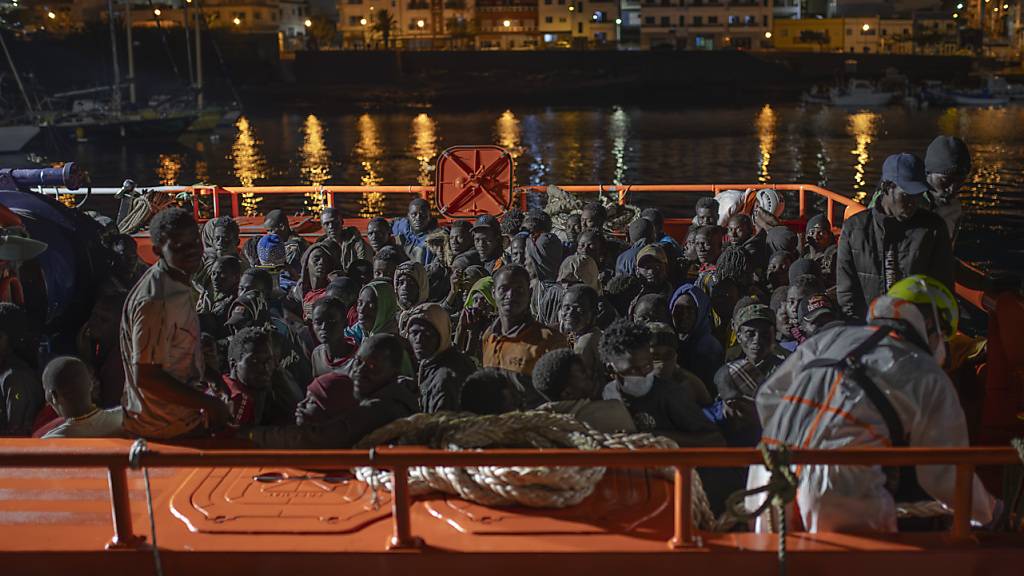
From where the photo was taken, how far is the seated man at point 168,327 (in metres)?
4.26

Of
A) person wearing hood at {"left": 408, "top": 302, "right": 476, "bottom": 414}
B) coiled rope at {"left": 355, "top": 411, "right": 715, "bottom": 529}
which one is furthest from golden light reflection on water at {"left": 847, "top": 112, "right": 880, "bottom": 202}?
coiled rope at {"left": 355, "top": 411, "right": 715, "bottom": 529}

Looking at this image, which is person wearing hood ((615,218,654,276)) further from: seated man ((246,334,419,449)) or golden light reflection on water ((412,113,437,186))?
golden light reflection on water ((412,113,437,186))

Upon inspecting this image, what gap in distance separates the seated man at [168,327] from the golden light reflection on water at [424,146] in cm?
3048

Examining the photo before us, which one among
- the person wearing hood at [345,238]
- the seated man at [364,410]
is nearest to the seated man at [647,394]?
the seated man at [364,410]

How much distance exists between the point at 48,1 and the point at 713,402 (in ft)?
469

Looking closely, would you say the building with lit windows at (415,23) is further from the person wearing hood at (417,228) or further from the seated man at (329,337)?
the seated man at (329,337)

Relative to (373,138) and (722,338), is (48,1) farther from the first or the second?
(722,338)

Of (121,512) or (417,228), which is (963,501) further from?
(417,228)

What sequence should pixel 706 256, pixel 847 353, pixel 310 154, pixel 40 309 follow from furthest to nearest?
pixel 310 154, pixel 706 256, pixel 40 309, pixel 847 353

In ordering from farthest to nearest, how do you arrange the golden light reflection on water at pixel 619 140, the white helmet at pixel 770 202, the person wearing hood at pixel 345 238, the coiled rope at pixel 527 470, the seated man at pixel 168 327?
the golden light reflection on water at pixel 619 140 → the white helmet at pixel 770 202 → the person wearing hood at pixel 345 238 → the coiled rope at pixel 527 470 → the seated man at pixel 168 327

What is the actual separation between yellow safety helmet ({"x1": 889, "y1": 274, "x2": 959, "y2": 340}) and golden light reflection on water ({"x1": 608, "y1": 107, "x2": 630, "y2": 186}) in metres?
27.9

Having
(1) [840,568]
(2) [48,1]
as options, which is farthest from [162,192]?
(2) [48,1]

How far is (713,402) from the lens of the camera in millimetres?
5855

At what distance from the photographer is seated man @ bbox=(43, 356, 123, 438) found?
513cm
